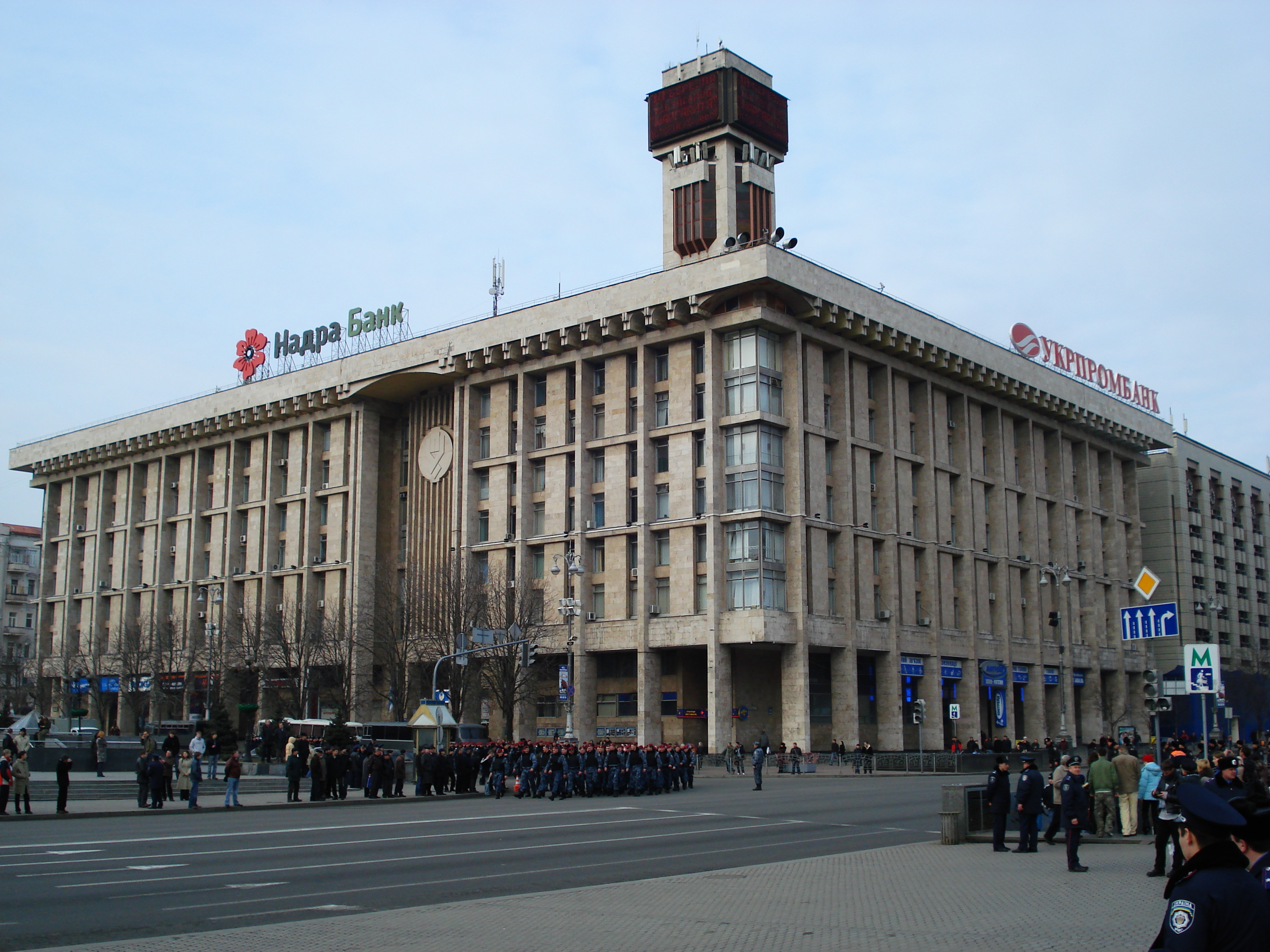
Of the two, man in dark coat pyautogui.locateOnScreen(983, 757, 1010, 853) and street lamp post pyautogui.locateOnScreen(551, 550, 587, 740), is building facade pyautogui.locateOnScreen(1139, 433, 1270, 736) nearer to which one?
street lamp post pyautogui.locateOnScreen(551, 550, 587, 740)

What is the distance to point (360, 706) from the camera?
241 feet

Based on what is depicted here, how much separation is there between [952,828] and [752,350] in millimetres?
43847

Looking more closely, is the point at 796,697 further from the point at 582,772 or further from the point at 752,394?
the point at 582,772

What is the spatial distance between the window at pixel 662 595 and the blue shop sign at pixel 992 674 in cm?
1996

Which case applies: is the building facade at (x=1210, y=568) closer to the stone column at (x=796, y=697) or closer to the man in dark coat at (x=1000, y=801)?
the stone column at (x=796, y=697)

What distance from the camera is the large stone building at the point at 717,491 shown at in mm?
63062

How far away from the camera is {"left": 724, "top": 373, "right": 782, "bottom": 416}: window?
6247 cm

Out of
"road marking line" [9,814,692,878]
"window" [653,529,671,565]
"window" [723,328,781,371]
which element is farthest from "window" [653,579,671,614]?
"road marking line" [9,814,692,878]

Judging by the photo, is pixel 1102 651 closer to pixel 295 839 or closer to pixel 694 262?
pixel 694 262

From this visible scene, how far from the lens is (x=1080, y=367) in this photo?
85.4 meters

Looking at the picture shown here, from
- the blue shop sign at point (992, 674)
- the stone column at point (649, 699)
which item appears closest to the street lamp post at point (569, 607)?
the stone column at point (649, 699)

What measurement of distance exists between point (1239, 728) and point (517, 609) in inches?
2411

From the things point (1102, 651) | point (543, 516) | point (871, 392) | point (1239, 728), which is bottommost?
point (1239, 728)

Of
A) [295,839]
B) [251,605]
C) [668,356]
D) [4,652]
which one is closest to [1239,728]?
[668,356]
